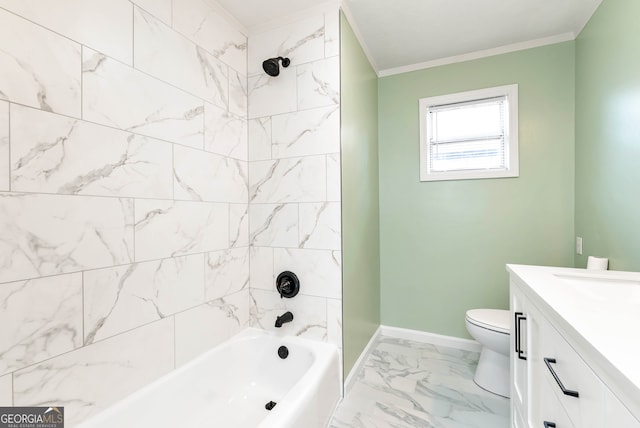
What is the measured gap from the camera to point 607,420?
1.80 feet

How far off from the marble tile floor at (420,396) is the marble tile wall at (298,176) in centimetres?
42

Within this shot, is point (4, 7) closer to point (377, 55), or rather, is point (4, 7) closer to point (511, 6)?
point (377, 55)

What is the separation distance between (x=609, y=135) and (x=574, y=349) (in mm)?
1580

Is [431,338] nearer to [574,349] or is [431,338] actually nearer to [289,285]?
[289,285]

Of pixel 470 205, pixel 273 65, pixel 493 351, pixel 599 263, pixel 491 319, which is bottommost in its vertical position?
pixel 493 351

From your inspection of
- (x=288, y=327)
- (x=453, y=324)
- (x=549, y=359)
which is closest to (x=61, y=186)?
(x=288, y=327)

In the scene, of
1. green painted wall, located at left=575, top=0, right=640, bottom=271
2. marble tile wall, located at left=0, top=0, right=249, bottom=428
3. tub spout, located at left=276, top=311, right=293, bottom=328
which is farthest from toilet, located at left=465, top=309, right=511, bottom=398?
tub spout, located at left=276, top=311, right=293, bottom=328

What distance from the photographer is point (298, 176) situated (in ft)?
6.04

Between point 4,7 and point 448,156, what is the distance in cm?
268

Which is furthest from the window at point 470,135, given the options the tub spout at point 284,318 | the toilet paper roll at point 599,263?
the tub spout at point 284,318

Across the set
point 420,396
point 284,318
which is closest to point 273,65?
point 284,318

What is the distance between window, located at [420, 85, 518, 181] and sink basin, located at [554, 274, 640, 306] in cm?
128

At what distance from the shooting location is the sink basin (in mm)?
928

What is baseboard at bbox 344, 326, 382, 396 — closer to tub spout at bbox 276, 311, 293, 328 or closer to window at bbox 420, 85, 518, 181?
tub spout at bbox 276, 311, 293, 328
